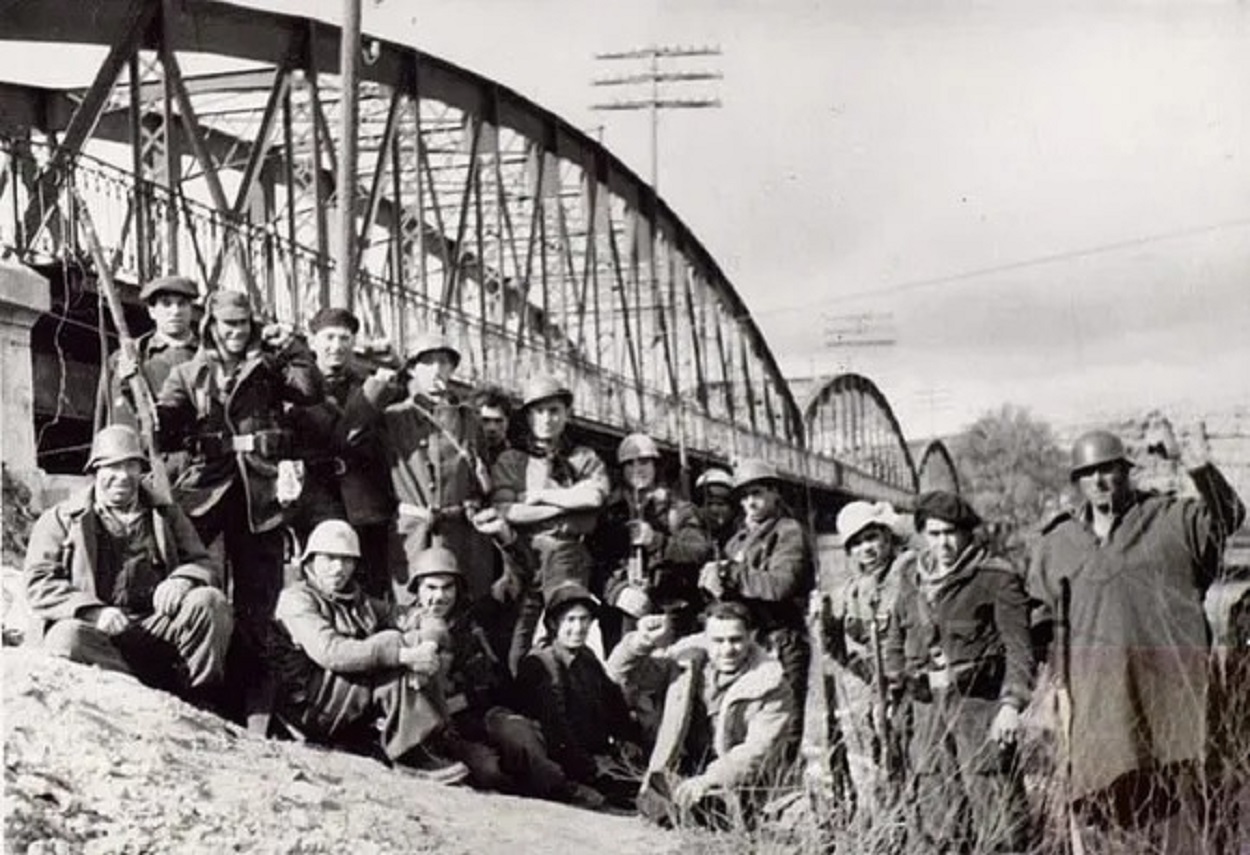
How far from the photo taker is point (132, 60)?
9.78 metres

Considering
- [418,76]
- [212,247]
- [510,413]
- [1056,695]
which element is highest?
[418,76]

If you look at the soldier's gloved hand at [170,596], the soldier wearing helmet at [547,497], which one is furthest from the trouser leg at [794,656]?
the soldier's gloved hand at [170,596]

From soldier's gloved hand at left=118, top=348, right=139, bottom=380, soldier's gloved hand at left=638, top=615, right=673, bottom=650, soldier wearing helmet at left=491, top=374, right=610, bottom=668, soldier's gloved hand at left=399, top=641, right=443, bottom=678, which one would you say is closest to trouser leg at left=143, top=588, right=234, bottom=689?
soldier's gloved hand at left=399, top=641, right=443, bottom=678

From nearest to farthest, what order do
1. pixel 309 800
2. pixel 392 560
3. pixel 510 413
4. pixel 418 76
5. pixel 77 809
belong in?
pixel 77 809 < pixel 309 800 < pixel 392 560 < pixel 510 413 < pixel 418 76

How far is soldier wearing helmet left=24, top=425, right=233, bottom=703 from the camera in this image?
4984mm

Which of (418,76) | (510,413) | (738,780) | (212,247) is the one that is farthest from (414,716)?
(418,76)

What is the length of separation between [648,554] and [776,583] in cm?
83

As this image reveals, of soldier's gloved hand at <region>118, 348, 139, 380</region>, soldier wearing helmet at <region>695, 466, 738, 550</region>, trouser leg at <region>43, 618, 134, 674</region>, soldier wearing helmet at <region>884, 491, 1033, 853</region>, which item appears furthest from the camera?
soldier wearing helmet at <region>695, 466, 738, 550</region>

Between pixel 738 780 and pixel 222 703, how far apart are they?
5.69 ft

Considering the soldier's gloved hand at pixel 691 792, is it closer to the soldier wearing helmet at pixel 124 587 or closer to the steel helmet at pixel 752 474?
the steel helmet at pixel 752 474

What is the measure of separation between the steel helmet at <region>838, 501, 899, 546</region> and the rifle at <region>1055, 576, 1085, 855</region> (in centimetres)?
80

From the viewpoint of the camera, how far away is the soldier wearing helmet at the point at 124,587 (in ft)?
16.4

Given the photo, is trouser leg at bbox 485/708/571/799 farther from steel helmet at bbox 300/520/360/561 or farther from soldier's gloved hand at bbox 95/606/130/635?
soldier's gloved hand at bbox 95/606/130/635

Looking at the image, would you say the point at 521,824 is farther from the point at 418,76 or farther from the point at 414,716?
the point at 418,76
